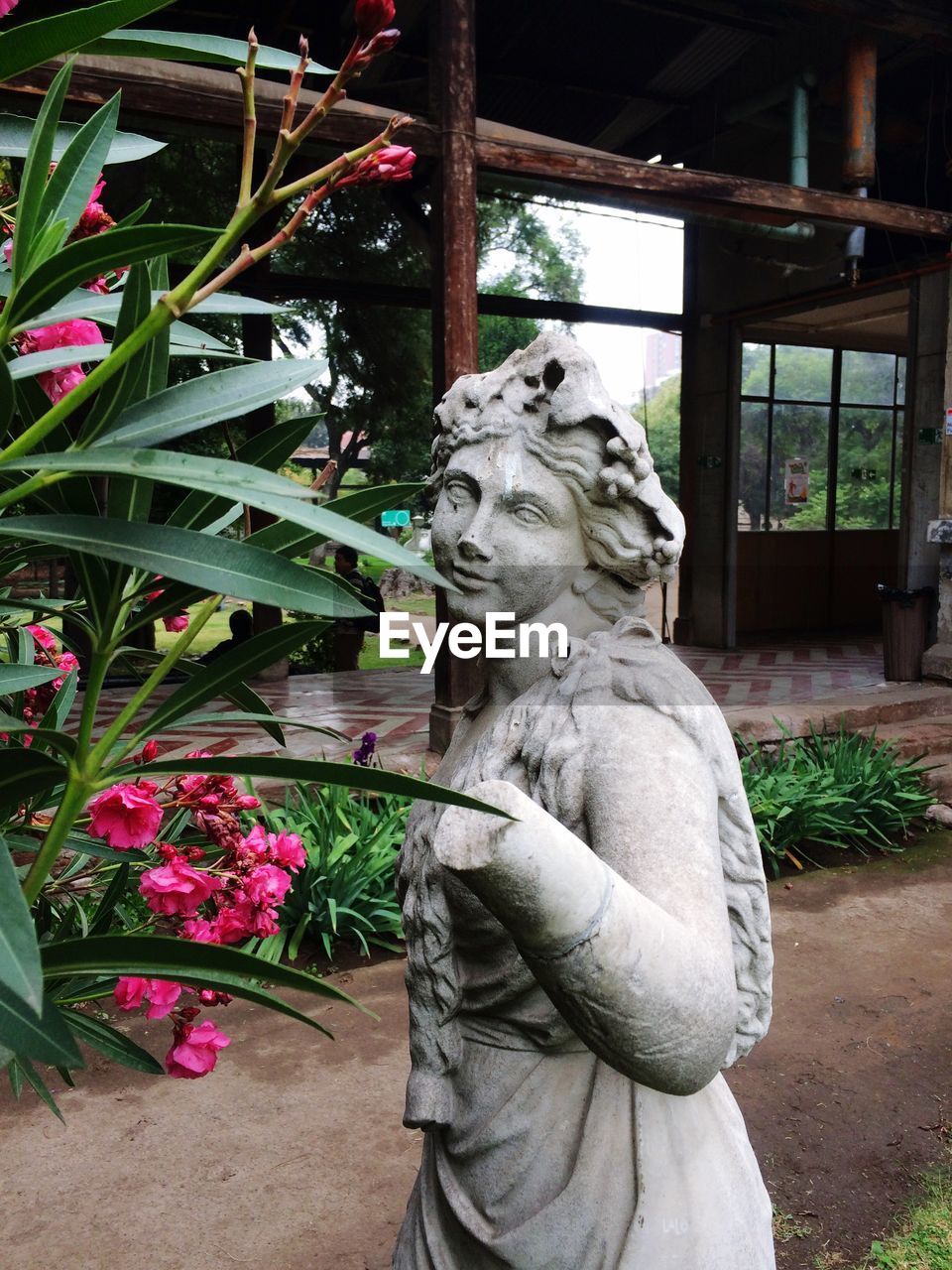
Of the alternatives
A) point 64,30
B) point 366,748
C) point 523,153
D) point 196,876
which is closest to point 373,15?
point 64,30

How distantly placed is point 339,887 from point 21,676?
316 centimetres

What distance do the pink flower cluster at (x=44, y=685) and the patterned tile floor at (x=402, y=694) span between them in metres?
2.90

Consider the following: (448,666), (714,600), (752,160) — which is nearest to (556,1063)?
(448,666)

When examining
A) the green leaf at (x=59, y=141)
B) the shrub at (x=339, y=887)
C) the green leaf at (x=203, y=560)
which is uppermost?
the green leaf at (x=59, y=141)

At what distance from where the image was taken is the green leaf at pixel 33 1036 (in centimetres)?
65

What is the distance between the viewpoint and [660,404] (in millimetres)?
29141

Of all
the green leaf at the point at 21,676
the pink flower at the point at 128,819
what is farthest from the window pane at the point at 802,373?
the green leaf at the point at 21,676

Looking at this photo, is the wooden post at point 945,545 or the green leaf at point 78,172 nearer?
the green leaf at point 78,172

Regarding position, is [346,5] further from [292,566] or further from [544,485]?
[292,566]

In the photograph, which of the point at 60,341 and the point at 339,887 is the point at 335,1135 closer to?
the point at 339,887

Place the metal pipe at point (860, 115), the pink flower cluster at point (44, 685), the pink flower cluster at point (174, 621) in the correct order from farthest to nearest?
the metal pipe at point (860, 115) → the pink flower cluster at point (44, 685) → the pink flower cluster at point (174, 621)

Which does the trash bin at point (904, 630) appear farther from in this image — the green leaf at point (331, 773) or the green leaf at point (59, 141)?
the green leaf at point (331, 773)

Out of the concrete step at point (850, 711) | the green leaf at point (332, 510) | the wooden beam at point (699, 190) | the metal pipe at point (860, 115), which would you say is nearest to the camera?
the green leaf at point (332, 510)

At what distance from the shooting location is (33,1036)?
651mm
